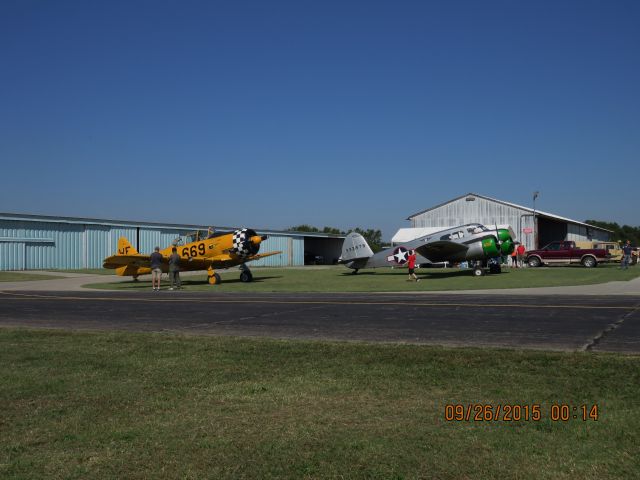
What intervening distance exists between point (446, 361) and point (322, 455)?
3.53 m

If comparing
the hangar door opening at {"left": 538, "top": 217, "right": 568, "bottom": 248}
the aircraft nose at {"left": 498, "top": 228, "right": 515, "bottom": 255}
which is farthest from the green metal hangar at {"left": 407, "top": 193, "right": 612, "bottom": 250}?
the aircraft nose at {"left": 498, "top": 228, "right": 515, "bottom": 255}

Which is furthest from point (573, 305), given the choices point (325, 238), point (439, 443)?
point (325, 238)

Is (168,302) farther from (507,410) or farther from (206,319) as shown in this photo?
(507,410)

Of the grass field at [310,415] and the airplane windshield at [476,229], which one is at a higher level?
the airplane windshield at [476,229]

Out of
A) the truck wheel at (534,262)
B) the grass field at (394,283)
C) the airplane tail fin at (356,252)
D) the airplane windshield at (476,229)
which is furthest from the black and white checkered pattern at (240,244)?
the truck wheel at (534,262)

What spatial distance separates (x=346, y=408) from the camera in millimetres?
5355

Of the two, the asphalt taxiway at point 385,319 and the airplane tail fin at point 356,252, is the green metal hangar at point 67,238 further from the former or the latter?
the asphalt taxiway at point 385,319

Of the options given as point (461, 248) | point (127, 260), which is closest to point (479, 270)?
point (461, 248)

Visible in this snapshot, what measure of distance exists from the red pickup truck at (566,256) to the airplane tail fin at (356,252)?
1735cm

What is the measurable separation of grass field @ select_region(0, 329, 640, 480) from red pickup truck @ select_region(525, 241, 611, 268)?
4127cm

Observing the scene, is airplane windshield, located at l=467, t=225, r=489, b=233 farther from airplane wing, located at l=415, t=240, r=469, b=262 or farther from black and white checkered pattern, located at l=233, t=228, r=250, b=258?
black and white checkered pattern, located at l=233, t=228, r=250, b=258

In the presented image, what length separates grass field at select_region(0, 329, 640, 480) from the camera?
4.02 m

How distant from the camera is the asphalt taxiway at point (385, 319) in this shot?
9.44 metres

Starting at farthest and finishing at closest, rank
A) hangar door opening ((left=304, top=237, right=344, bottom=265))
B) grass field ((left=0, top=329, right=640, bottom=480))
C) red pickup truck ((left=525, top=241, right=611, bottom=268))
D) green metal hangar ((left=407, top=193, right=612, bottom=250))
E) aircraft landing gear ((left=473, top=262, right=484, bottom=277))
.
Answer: hangar door opening ((left=304, top=237, right=344, bottom=265)) → green metal hangar ((left=407, top=193, right=612, bottom=250)) → red pickup truck ((left=525, top=241, right=611, bottom=268)) → aircraft landing gear ((left=473, top=262, right=484, bottom=277)) → grass field ((left=0, top=329, right=640, bottom=480))
